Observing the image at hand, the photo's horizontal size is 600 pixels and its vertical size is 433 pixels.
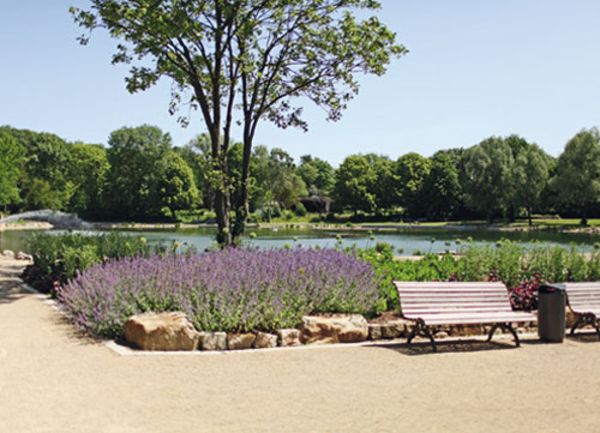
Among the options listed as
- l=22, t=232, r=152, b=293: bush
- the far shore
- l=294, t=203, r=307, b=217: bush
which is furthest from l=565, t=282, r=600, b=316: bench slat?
l=294, t=203, r=307, b=217: bush

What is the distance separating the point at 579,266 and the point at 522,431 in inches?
310

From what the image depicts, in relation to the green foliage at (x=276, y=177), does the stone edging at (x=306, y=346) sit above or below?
below

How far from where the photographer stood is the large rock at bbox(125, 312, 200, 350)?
25.0 feet

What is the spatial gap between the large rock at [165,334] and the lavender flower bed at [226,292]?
30 centimetres

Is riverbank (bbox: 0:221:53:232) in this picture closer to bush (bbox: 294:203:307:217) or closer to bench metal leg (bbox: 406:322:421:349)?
bush (bbox: 294:203:307:217)

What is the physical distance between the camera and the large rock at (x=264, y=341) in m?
7.90

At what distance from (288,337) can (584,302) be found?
4530 mm

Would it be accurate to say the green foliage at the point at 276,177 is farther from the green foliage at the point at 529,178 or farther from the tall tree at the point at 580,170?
the tall tree at the point at 580,170

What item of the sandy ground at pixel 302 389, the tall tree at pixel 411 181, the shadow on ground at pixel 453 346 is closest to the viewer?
the sandy ground at pixel 302 389

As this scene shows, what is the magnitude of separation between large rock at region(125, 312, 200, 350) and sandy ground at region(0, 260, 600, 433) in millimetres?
397

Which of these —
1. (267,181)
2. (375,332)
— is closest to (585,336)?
(375,332)

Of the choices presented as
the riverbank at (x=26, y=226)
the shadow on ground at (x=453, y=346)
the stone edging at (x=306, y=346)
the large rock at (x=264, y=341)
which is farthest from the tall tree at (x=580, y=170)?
the large rock at (x=264, y=341)

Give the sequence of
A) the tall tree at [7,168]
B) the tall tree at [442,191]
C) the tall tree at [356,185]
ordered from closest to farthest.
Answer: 1. the tall tree at [7,168]
2. the tall tree at [442,191]
3. the tall tree at [356,185]

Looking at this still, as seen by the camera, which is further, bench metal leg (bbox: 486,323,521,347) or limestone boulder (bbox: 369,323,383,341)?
limestone boulder (bbox: 369,323,383,341)
